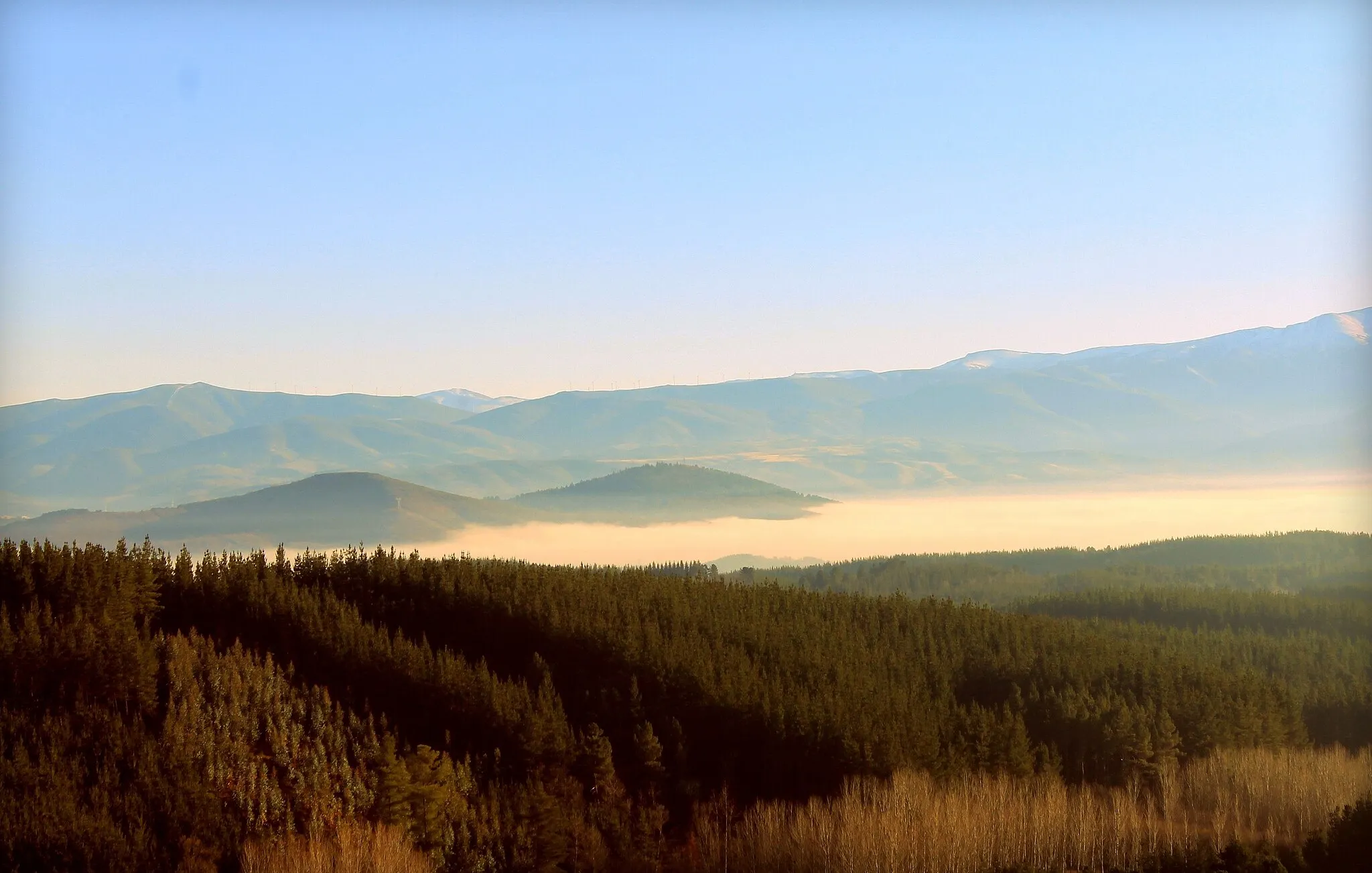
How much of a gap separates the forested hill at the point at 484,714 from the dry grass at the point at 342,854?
654 mm

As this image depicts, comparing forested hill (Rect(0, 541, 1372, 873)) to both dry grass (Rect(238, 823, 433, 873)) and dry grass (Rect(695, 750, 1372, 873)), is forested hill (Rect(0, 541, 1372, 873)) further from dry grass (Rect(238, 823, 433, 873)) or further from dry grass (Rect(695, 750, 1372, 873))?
dry grass (Rect(695, 750, 1372, 873))

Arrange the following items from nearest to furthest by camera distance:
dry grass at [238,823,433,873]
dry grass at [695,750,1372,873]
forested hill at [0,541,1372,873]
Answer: dry grass at [238,823,433,873] < forested hill at [0,541,1372,873] < dry grass at [695,750,1372,873]

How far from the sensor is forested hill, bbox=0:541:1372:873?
173 ft

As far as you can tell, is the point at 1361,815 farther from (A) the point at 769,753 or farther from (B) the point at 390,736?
(B) the point at 390,736

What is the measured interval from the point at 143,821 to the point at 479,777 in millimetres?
16455

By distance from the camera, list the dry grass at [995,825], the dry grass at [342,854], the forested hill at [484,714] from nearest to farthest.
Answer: the dry grass at [342,854]
the forested hill at [484,714]
the dry grass at [995,825]

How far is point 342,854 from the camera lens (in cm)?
5331

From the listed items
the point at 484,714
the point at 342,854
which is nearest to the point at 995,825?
the point at 484,714

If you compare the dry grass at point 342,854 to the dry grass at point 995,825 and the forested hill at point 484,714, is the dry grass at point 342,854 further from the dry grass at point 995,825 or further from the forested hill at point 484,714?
the dry grass at point 995,825

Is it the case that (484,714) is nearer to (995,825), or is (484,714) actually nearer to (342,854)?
(342,854)

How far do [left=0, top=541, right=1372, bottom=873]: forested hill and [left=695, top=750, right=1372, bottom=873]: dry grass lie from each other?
0.92 metres

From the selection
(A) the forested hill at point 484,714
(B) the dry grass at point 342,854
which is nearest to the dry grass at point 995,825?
(A) the forested hill at point 484,714

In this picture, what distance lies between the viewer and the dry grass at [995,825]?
210 ft

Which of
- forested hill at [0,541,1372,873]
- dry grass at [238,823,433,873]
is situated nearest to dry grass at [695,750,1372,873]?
forested hill at [0,541,1372,873]
